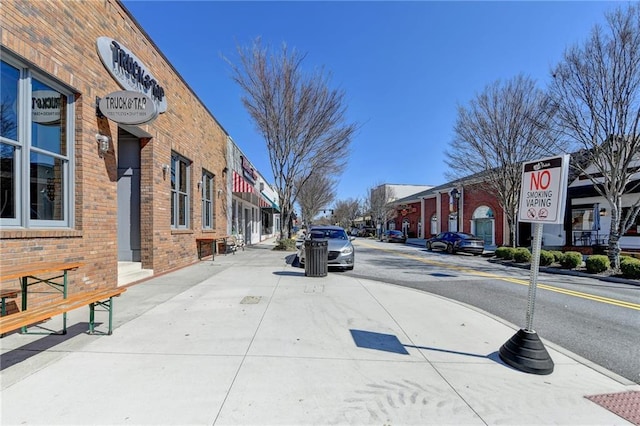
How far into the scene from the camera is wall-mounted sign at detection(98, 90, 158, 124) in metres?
6.70

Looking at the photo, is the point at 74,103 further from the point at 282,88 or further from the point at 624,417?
the point at 282,88

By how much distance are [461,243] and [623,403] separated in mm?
20050

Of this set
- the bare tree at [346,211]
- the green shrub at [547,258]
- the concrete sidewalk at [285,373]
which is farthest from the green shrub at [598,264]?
the bare tree at [346,211]

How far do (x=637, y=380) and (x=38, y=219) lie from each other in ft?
29.0

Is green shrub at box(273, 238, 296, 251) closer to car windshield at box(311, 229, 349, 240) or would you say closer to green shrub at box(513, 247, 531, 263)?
car windshield at box(311, 229, 349, 240)

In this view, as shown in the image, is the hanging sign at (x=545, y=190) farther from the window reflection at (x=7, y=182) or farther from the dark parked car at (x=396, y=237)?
the dark parked car at (x=396, y=237)

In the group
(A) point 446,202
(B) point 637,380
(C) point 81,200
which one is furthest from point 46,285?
(A) point 446,202

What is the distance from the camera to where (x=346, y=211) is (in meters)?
85.7

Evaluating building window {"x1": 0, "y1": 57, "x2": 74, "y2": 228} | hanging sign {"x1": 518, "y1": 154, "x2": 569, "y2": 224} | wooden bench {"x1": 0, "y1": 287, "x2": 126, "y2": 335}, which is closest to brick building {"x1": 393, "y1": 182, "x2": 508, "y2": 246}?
hanging sign {"x1": 518, "y1": 154, "x2": 569, "y2": 224}

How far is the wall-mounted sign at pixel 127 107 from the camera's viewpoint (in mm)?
6703

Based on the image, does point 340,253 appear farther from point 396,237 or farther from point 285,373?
point 396,237

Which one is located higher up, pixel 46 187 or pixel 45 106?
pixel 45 106

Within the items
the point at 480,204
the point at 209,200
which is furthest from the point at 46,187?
the point at 480,204

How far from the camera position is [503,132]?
1864 centimetres
